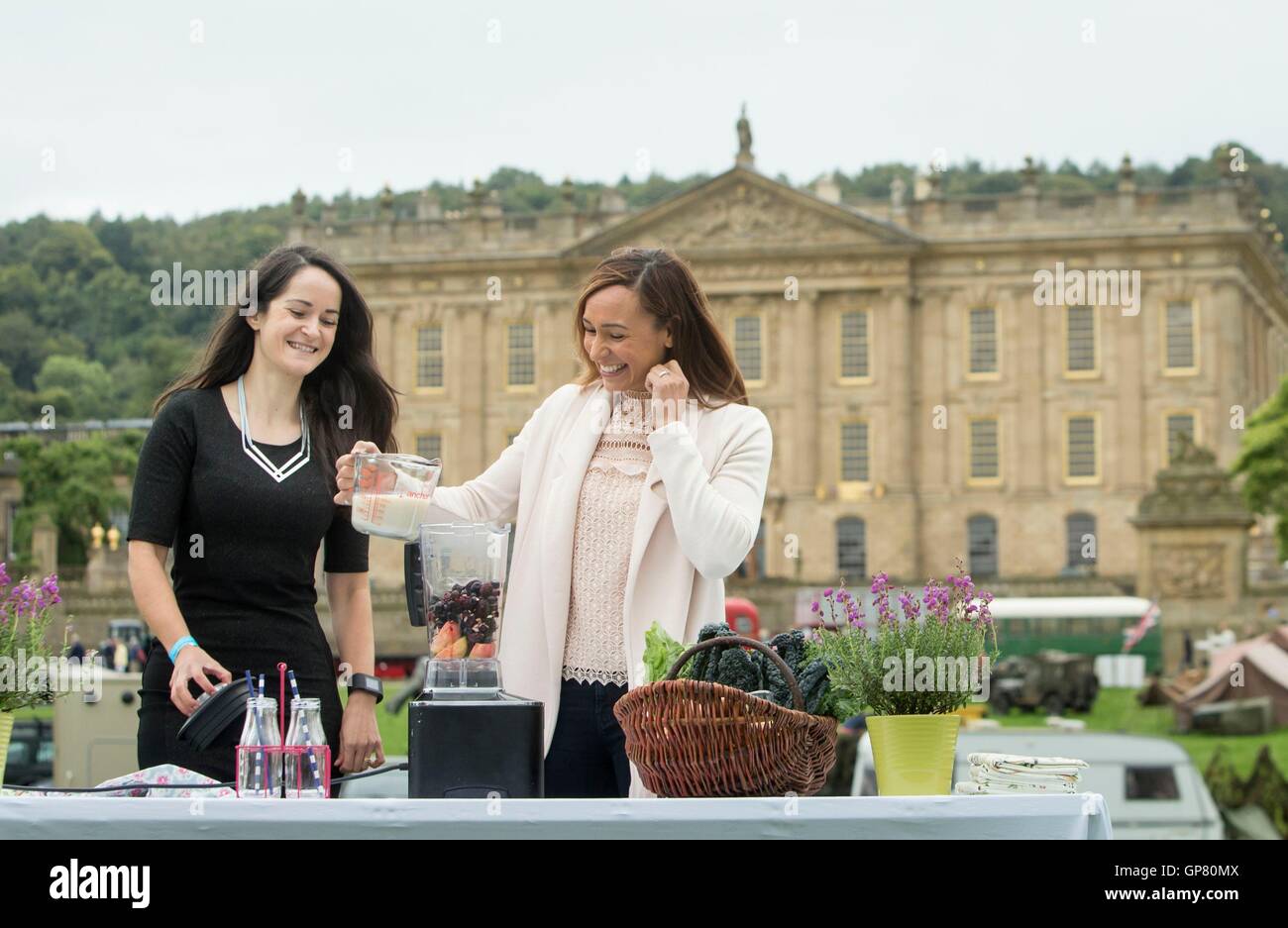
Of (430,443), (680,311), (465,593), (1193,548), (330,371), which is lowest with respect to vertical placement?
(1193,548)

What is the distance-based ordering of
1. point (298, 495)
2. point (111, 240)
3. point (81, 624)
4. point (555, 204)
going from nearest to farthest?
point (298, 495), point (81, 624), point (555, 204), point (111, 240)

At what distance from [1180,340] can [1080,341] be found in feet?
9.03

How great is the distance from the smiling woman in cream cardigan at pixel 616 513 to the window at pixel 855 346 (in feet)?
161

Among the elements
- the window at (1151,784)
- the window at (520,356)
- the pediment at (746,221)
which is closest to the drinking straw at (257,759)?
the window at (1151,784)

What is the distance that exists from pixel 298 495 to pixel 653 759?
3.28 ft

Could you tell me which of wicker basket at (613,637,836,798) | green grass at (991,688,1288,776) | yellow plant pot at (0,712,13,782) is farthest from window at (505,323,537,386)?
wicker basket at (613,637,836,798)

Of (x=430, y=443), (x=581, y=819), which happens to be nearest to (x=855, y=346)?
(x=430, y=443)

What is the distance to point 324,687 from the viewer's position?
3.57 metres

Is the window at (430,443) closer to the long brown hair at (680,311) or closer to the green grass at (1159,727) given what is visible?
the green grass at (1159,727)

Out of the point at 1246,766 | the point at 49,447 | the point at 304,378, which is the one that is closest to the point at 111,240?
the point at 49,447

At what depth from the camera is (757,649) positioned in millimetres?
2994

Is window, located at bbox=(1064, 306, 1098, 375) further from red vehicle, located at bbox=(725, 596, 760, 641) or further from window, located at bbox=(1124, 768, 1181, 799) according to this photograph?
window, located at bbox=(1124, 768, 1181, 799)

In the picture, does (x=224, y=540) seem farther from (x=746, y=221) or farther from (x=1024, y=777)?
(x=746, y=221)

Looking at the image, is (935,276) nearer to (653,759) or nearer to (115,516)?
(115,516)
